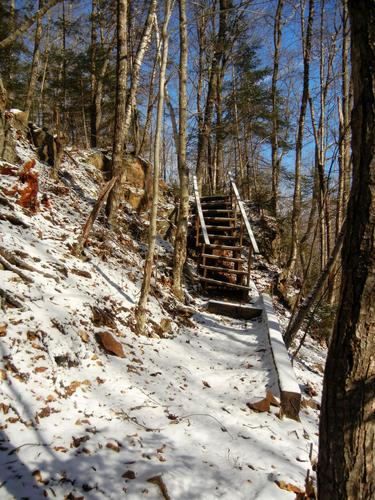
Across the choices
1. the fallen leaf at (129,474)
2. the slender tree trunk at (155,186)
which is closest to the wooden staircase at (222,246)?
the slender tree trunk at (155,186)

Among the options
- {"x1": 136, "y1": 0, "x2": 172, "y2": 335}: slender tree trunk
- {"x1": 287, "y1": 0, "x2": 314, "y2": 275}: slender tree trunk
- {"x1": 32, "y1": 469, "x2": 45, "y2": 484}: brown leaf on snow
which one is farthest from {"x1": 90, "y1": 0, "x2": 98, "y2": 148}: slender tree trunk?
{"x1": 32, "y1": 469, "x2": 45, "y2": 484}: brown leaf on snow

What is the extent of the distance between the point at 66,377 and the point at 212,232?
6895 millimetres

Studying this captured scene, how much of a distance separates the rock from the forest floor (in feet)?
0.09

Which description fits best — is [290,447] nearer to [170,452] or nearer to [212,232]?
[170,452]

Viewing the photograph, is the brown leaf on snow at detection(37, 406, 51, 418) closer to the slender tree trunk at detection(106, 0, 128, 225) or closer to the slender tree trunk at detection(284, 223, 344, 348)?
the slender tree trunk at detection(284, 223, 344, 348)

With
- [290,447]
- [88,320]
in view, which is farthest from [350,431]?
[88,320]

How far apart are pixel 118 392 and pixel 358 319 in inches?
102

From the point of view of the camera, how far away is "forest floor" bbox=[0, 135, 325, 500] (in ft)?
7.64

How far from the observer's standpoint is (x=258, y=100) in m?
14.3

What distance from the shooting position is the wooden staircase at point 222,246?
755 cm

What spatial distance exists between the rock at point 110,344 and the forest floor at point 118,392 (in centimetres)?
3

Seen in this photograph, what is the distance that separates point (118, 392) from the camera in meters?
3.28

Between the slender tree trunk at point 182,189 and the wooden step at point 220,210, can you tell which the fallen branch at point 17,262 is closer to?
the slender tree trunk at point 182,189

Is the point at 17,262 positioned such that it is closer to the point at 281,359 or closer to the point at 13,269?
the point at 13,269
